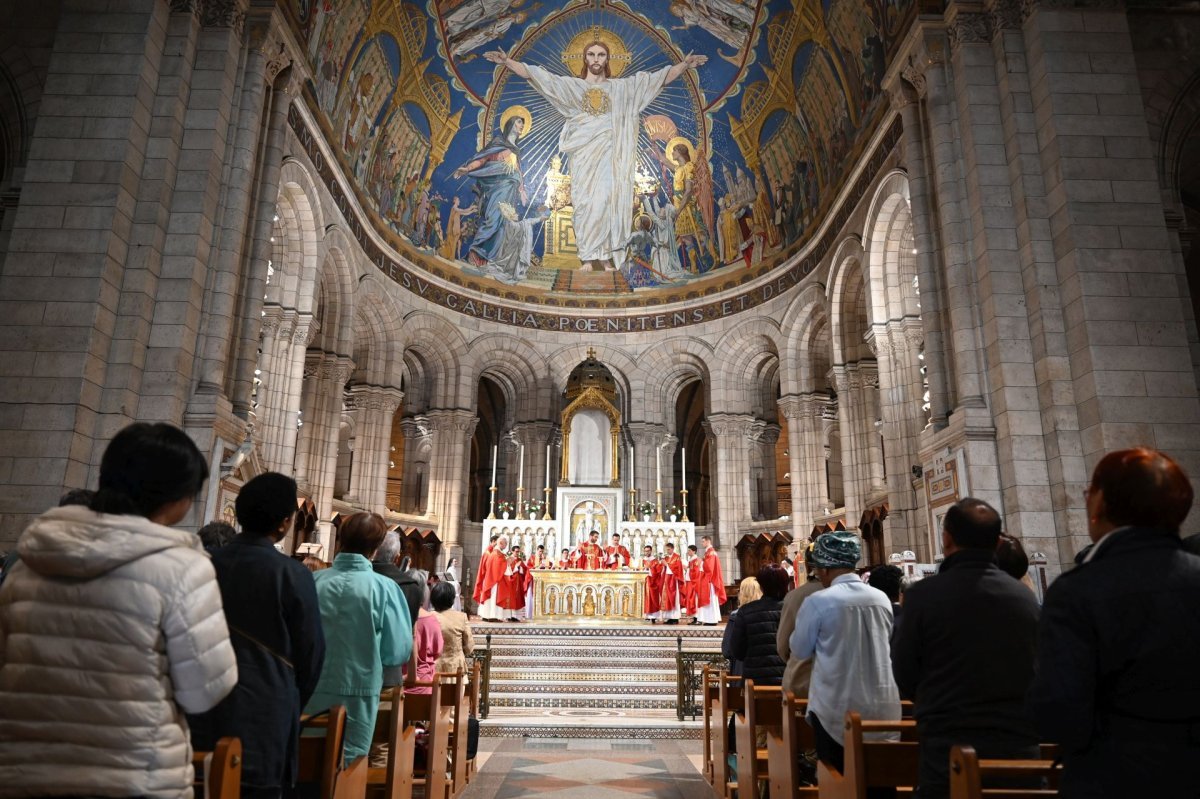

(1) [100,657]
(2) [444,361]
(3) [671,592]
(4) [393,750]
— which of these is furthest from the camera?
(2) [444,361]

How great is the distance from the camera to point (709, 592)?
1478cm

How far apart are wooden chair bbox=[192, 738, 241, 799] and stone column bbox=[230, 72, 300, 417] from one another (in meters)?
9.56

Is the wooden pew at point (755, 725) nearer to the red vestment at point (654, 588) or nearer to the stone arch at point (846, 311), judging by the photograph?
the red vestment at point (654, 588)

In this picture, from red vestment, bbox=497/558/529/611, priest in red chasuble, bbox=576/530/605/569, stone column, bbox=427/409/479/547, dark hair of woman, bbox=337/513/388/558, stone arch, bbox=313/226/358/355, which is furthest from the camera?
stone column, bbox=427/409/479/547

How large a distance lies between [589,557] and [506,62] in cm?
1257

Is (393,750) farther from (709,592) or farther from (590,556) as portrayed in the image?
(590,556)

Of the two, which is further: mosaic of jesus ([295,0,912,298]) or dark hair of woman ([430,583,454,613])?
mosaic of jesus ([295,0,912,298])

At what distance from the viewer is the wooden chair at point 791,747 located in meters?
3.77

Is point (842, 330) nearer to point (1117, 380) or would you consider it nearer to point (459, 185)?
point (1117, 380)

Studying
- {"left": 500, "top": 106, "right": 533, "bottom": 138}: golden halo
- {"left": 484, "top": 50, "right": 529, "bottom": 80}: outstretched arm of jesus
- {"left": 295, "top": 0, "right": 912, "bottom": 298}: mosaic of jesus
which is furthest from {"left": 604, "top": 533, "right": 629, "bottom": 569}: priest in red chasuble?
{"left": 484, "top": 50, "right": 529, "bottom": 80}: outstretched arm of jesus

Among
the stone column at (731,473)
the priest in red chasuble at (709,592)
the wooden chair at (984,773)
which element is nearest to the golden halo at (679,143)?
the stone column at (731,473)

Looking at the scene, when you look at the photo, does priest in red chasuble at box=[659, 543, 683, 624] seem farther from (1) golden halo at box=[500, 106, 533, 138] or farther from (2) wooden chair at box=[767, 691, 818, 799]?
(1) golden halo at box=[500, 106, 533, 138]

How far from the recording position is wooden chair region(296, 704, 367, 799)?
10.0 ft

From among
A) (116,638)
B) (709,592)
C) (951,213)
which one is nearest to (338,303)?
(709,592)
